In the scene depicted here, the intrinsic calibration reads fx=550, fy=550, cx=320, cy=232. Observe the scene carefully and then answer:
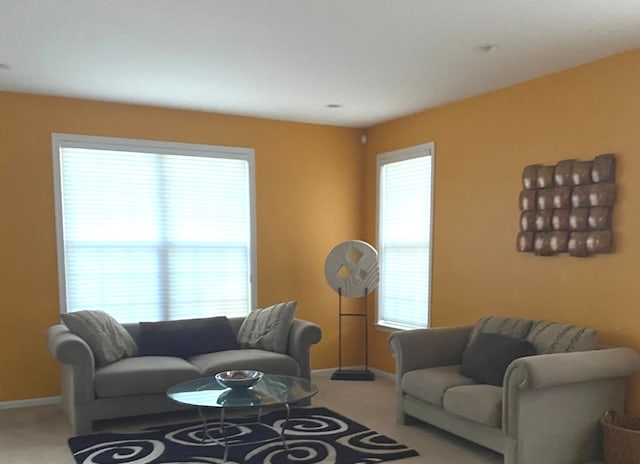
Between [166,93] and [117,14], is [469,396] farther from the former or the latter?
[166,93]

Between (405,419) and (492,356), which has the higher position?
(492,356)

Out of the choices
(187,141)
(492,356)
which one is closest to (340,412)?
(492,356)

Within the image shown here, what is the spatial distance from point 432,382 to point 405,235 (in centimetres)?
194

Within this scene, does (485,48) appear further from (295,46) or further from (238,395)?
(238,395)

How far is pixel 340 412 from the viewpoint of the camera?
14.1ft

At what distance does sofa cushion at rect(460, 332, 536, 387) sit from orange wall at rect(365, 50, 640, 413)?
18.8 inches

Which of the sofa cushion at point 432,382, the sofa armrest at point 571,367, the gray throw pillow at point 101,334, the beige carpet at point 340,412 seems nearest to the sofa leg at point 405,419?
the beige carpet at point 340,412

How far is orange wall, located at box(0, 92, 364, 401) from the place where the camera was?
4426 millimetres

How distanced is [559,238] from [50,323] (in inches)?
158

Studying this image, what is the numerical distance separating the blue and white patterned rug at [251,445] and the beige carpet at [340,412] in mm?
116

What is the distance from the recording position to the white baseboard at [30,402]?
14.5ft

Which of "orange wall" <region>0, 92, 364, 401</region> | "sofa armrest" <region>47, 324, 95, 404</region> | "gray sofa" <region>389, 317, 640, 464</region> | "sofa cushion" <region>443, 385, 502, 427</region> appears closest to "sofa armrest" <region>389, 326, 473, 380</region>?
"gray sofa" <region>389, 317, 640, 464</region>

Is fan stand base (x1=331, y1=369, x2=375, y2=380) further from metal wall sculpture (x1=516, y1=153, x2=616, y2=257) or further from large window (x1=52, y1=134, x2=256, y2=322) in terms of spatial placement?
metal wall sculpture (x1=516, y1=153, x2=616, y2=257)

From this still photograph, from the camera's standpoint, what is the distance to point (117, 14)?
2.84m
